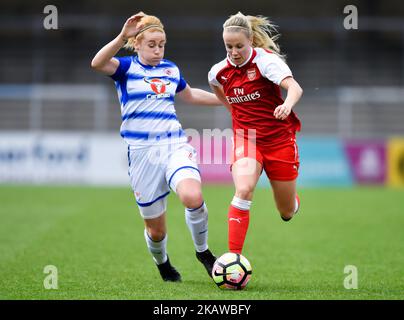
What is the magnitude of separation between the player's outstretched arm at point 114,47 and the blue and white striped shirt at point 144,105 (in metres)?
0.10

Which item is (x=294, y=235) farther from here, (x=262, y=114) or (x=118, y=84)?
(x=118, y=84)

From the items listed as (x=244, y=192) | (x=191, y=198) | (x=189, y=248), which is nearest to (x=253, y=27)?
(x=244, y=192)

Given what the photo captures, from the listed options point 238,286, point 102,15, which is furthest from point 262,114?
point 102,15

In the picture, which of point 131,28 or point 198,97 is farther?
point 198,97

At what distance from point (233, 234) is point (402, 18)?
61.7 ft

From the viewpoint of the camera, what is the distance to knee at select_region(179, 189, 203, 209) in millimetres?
5906

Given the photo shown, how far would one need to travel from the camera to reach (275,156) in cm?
653

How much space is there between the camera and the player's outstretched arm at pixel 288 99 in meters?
5.62

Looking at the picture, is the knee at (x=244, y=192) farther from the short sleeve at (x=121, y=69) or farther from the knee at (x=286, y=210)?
the short sleeve at (x=121, y=69)

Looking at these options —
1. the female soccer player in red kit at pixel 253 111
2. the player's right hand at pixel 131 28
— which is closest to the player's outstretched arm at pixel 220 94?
the female soccer player in red kit at pixel 253 111

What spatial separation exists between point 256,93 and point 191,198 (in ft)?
3.59

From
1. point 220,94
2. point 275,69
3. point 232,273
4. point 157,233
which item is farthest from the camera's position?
point 220,94

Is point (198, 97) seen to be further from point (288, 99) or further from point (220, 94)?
point (288, 99)

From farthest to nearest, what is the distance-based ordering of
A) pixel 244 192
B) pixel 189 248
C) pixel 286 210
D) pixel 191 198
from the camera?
pixel 189 248 → pixel 286 210 → pixel 244 192 → pixel 191 198
